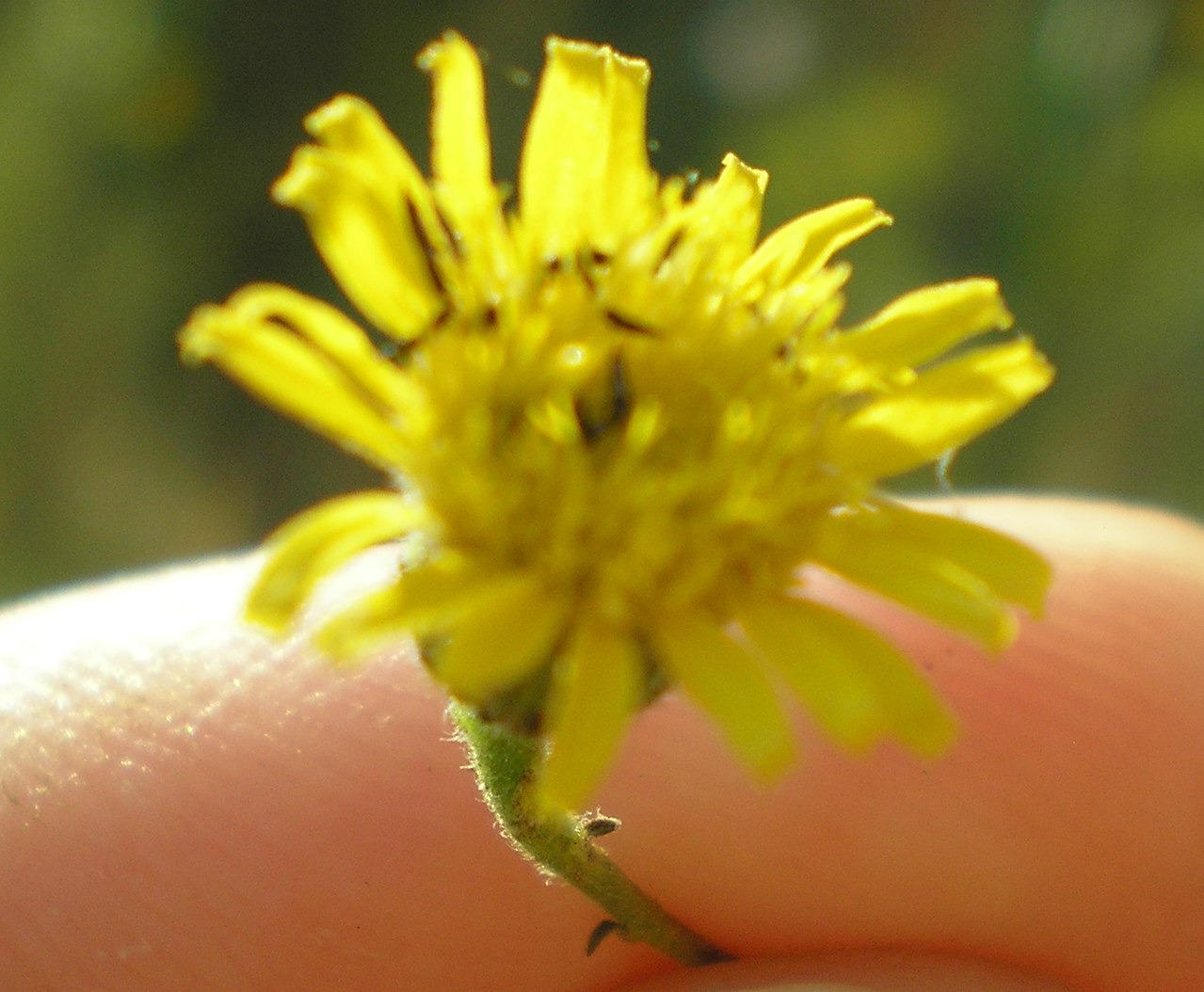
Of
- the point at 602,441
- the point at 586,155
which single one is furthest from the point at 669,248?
the point at 602,441

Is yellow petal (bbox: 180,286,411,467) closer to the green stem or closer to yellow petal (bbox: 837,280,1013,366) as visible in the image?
the green stem

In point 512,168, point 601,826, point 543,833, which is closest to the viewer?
point 543,833

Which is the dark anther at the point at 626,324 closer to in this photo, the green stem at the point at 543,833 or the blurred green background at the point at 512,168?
the green stem at the point at 543,833

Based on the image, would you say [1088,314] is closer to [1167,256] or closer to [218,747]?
→ [1167,256]

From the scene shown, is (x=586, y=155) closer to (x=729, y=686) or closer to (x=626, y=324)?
(x=626, y=324)

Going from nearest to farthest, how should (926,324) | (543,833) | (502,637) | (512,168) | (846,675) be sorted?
(502,637) → (846,675) → (926,324) → (543,833) → (512,168)

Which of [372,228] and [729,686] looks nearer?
[729,686]

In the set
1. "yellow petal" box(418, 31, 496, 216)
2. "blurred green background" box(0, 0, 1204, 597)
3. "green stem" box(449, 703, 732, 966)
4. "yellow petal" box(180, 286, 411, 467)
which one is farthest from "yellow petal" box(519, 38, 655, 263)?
"blurred green background" box(0, 0, 1204, 597)
